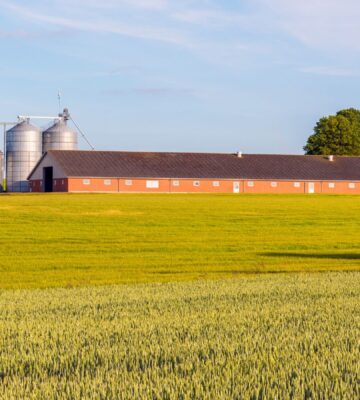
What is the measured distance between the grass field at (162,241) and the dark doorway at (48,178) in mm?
→ 44744

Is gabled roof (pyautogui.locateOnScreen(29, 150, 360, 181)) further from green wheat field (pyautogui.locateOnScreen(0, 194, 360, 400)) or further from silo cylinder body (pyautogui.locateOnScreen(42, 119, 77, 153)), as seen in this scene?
green wheat field (pyautogui.locateOnScreen(0, 194, 360, 400))

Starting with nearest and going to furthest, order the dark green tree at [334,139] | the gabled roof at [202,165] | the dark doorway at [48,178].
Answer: the gabled roof at [202,165]
the dark doorway at [48,178]
the dark green tree at [334,139]

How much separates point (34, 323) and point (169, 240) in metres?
26.4

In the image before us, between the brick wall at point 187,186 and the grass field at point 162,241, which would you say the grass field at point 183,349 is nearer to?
the grass field at point 162,241

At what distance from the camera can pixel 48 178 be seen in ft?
337

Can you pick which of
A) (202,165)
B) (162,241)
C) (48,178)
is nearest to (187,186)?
(202,165)

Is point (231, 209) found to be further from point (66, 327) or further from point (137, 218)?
point (66, 327)

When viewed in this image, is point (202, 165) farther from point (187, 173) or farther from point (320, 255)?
point (320, 255)

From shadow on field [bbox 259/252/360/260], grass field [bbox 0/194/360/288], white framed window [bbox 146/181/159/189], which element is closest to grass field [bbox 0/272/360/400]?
grass field [bbox 0/194/360/288]

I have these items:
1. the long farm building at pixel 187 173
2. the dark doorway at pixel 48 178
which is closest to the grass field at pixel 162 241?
the long farm building at pixel 187 173

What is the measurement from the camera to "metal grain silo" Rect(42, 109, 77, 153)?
111 metres

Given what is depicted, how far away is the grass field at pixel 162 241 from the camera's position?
26.1m

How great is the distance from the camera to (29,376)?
682cm

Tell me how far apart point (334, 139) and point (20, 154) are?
54740 mm
